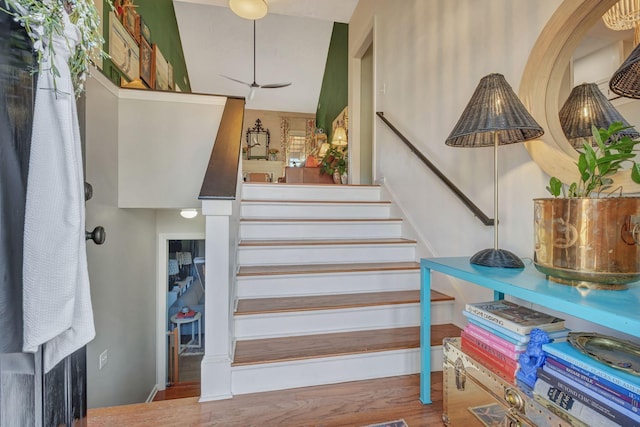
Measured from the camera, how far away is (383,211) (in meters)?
2.99

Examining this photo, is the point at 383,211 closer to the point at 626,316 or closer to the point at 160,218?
the point at 626,316

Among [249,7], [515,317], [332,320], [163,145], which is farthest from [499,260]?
[249,7]

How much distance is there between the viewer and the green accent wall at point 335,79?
5647 millimetres

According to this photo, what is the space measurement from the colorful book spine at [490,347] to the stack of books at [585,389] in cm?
10

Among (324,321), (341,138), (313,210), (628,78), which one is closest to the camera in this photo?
(628,78)

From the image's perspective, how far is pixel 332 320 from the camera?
1832mm

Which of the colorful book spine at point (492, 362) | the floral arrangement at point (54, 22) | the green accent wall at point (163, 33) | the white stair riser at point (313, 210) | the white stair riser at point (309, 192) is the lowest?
the colorful book spine at point (492, 362)

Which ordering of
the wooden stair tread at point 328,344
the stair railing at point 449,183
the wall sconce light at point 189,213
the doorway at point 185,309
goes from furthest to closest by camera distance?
the doorway at point 185,309 < the wall sconce light at point 189,213 < the stair railing at point 449,183 < the wooden stair tread at point 328,344

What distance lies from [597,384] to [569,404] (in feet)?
0.33

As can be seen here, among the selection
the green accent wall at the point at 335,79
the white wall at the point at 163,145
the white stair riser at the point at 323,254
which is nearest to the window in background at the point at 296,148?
the green accent wall at the point at 335,79

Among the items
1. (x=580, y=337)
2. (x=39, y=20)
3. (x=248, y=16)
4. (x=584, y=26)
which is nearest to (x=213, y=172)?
(x=39, y=20)

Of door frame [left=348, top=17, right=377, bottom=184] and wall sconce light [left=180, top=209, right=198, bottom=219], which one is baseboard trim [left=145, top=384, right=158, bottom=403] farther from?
door frame [left=348, top=17, right=377, bottom=184]

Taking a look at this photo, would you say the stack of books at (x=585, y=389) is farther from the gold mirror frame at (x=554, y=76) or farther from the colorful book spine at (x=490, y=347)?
the gold mirror frame at (x=554, y=76)

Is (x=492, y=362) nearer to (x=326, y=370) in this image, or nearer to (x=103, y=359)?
(x=326, y=370)
